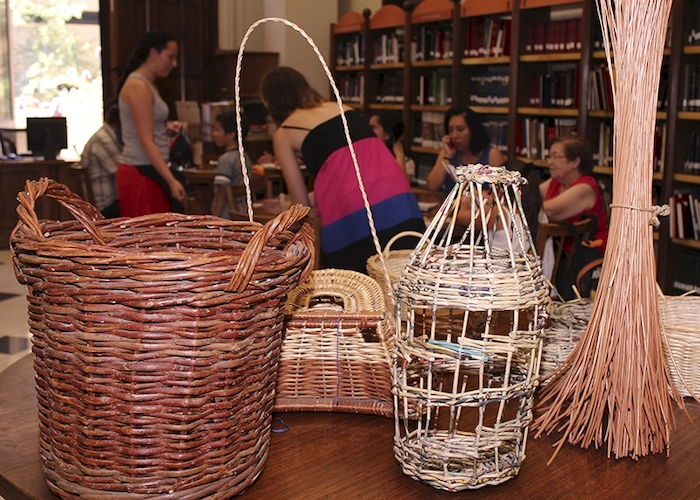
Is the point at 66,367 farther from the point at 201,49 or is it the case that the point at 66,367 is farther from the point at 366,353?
the point at 201,49

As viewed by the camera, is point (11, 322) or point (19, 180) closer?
point (11, 322)

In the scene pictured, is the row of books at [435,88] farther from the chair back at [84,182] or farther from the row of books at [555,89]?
the chair back at [84,182]

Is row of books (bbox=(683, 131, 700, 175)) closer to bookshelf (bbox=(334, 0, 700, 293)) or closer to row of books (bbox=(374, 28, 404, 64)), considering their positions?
bookshelf (bbox=(334, 0, 700, 293))

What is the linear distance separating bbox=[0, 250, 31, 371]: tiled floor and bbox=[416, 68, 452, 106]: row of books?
3.62 metres

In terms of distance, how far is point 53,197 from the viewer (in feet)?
3.57

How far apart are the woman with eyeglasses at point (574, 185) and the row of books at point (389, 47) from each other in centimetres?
335

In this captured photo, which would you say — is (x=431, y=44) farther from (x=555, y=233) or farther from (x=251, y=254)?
(x=251, y=254)

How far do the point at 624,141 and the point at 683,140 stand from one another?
13.3 feet

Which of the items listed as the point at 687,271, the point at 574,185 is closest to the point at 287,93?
the point at 574,185

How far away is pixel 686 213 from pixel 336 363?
419 cm

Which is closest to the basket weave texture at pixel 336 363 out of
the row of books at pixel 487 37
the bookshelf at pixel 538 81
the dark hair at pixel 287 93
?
the dark hair at pixel 287 93

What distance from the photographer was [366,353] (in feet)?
3.91

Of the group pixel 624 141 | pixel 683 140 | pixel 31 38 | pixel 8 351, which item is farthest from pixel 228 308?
pixel 31 38

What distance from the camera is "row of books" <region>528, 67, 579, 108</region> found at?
5418 millimetres
